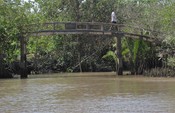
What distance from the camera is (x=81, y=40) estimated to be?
130ft

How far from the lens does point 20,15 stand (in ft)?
98.0

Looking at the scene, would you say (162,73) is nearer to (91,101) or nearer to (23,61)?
(23,61)

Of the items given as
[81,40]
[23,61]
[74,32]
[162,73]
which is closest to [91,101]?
[162,73]

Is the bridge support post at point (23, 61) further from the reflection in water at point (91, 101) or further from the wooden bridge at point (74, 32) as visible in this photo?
the reflection in water at point (91, 101)

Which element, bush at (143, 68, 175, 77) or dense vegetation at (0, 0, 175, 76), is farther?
dense vegetation at (0, 0, 175, 76)

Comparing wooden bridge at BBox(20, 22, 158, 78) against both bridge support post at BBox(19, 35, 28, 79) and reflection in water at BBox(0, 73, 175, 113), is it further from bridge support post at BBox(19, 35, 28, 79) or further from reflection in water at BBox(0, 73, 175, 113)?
reflection in water at BBox(0, 73, 175, 113)

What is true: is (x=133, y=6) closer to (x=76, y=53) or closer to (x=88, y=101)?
(x=76, y=53)

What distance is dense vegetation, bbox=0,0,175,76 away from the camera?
94.6 feet

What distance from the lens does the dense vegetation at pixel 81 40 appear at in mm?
28844

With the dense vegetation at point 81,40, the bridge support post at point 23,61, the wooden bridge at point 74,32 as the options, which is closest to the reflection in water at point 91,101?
the bridge support post at point 23,61

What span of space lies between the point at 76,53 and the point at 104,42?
281 centimetres

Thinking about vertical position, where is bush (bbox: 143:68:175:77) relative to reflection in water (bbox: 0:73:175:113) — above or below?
above

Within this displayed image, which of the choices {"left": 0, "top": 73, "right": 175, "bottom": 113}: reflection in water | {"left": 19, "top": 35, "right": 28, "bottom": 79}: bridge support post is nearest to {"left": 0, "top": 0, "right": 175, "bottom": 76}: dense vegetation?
{"left": 19, "top": 35, "right": 28, "bottom": 79}: bridge support post

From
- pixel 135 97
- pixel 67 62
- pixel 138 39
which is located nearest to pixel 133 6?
pixel 67 62
